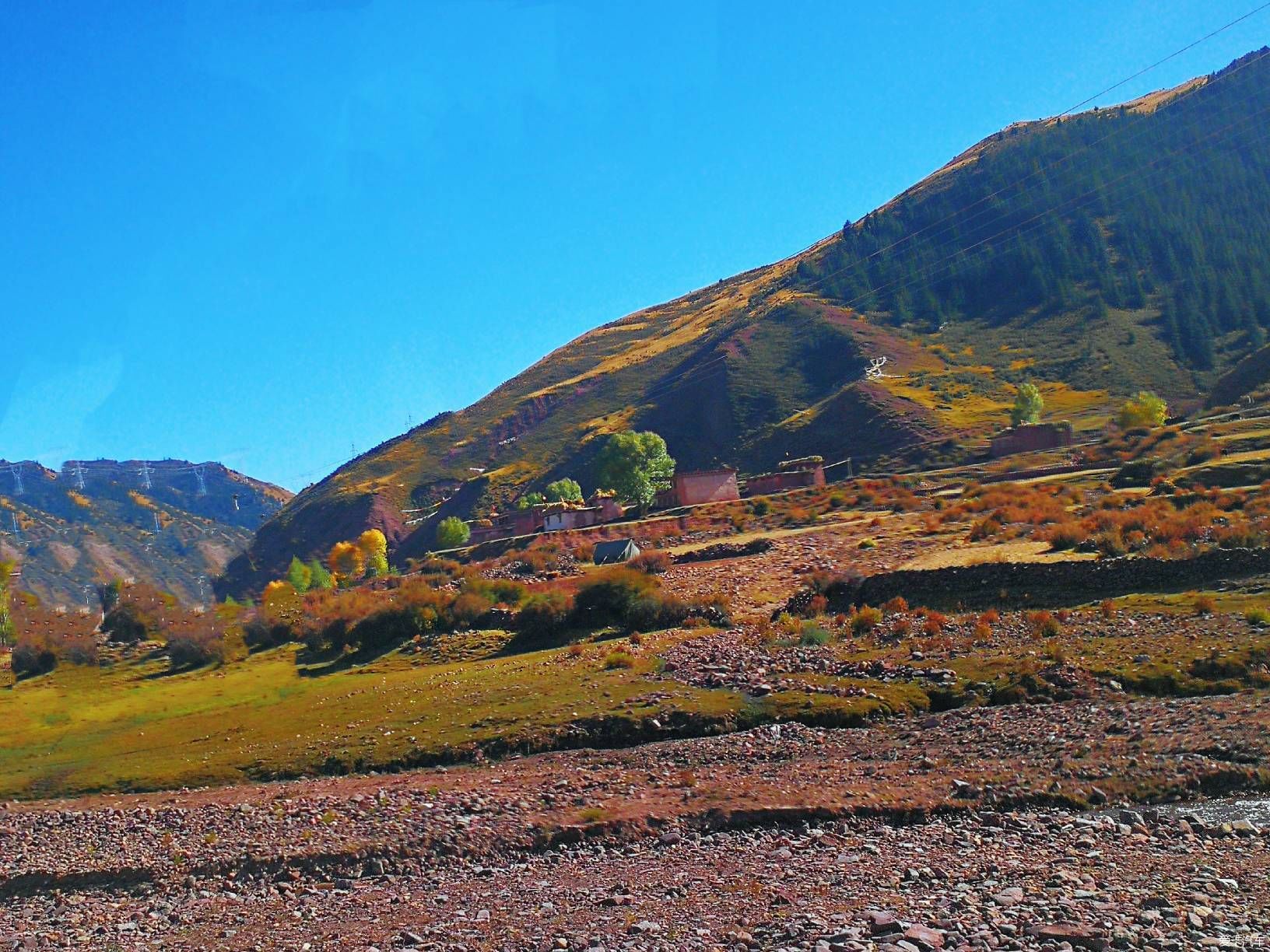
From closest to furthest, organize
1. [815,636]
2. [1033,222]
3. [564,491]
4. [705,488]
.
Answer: [815,636] → [705,488] → [564,491] → [1033,222]

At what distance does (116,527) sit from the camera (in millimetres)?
123250

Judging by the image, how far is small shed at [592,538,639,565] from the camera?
2301 inches

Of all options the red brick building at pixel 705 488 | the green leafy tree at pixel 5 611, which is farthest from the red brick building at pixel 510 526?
the green leafy tree at pixel 5 611

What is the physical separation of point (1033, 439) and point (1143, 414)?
8037 mm

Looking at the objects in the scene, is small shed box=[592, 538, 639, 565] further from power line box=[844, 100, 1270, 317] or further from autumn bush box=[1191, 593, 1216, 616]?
power line box=[844, 100, 1270, 317]

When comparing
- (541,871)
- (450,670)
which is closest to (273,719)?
(450,670)

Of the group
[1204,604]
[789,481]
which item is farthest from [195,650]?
[789,481]

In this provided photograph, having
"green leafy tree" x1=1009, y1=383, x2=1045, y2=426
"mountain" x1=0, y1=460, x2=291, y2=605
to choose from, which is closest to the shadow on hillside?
"mountain" x1=0, y1=460, x2=291, y2=605

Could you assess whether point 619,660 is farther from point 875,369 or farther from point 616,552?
point 875,369

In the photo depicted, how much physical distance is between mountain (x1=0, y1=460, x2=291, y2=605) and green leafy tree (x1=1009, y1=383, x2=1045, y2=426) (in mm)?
73421

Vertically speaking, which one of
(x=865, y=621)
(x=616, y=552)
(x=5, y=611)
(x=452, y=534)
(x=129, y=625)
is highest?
(x=5, y=611)

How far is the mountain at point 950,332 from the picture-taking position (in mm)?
106188

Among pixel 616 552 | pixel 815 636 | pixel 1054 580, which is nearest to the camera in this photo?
pixel 815 636

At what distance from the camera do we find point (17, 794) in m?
25.9
